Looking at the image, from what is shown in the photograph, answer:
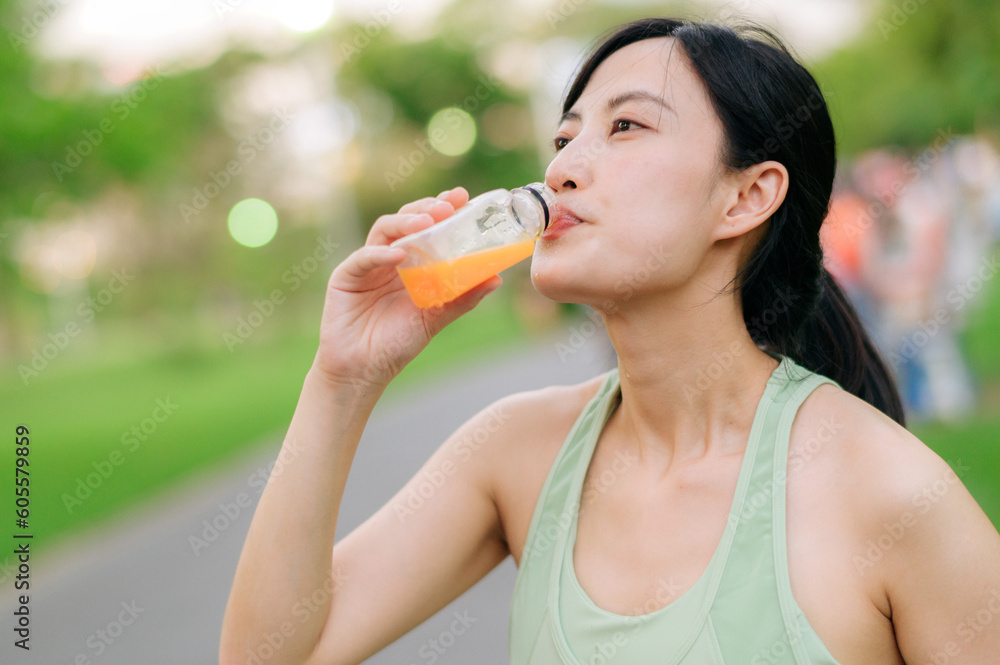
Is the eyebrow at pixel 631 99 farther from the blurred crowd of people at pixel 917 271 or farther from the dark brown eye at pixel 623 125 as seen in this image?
the blurred crowd of people at pixel 917 271

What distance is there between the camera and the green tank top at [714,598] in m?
1.59

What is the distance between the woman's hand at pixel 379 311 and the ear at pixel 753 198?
580 millimetres

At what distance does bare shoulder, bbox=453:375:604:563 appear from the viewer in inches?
82.4

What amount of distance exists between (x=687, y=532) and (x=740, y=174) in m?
0.85

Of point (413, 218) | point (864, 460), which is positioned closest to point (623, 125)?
point (413, 218)

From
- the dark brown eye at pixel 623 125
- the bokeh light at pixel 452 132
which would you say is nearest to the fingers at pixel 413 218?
the dark brown eye at pixel 623 125

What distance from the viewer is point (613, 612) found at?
1.75 m

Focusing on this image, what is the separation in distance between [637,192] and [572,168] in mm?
165

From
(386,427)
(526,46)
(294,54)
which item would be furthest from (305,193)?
(386,427)

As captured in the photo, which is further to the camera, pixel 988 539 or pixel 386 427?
pixel 386 427

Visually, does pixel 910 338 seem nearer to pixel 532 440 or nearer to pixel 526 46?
pixel 532 440

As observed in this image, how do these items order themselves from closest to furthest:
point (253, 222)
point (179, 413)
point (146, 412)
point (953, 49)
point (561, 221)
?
point (561, 221)
point (953, 49)
point (179, 413)
point (146, 412)
point (253, 222)

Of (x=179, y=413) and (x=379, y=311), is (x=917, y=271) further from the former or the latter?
(x=179, y=413)

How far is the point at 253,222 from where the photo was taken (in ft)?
124
